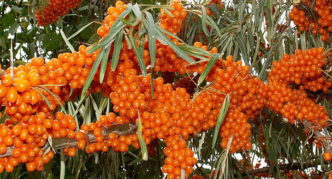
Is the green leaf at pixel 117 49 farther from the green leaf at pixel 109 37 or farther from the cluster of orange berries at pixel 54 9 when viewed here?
the cluster of orange berries at pixel 54 9

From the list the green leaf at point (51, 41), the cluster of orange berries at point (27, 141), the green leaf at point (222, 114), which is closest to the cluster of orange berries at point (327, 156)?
the green leaf at point (222, 114)

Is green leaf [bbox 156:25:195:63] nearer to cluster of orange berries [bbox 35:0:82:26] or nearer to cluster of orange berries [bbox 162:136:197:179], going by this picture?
cluster of orange berries [bbox 162:136:197:179]

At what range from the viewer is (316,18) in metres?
1.37

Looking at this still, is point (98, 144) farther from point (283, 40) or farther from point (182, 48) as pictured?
point (283, 40)

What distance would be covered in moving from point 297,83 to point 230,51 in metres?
0.27

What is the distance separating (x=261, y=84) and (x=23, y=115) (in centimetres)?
68

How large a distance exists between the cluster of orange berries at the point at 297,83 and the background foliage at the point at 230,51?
74 mm

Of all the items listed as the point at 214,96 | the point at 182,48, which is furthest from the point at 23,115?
the point at 214,96

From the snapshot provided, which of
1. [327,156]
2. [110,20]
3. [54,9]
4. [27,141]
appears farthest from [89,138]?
[54,9]

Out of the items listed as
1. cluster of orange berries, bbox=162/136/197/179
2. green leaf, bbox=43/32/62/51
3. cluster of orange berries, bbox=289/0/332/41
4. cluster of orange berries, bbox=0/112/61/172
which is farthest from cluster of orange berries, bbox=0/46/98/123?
green leaf, bbox=43/32/62/51

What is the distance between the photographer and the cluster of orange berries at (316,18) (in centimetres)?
133

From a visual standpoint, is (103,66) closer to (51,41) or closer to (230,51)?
(230,51)

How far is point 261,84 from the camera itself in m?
1.12

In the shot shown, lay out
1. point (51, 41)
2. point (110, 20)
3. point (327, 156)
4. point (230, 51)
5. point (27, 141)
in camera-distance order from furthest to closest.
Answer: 1. point (51, 41)
2. point (230, 51)
3. point (327, 156)
4. point (110, 20)
5. point (27, 141)
